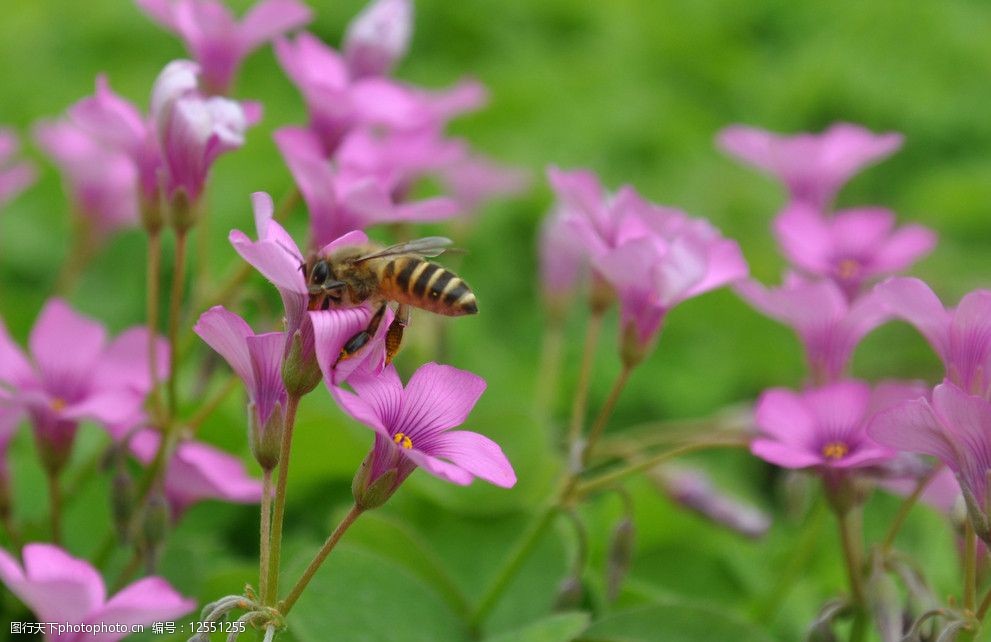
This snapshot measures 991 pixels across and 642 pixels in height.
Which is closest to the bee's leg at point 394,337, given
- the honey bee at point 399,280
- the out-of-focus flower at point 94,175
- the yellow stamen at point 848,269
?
the honey bee at point 399,280

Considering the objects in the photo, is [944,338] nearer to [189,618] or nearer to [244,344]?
[244,344]

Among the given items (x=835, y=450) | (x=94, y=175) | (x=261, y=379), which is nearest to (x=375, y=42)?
(x=94, y=175)

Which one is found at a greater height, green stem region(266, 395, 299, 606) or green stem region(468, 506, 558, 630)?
green stem region(266, 395, 299, 606)

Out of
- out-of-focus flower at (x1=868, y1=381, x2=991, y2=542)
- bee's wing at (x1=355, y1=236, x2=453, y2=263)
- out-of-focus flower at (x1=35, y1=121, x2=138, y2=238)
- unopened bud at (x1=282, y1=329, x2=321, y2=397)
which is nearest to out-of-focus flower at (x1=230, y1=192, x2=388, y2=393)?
unopened bud at (x1=282, y1=329, x2=321, y2=397)

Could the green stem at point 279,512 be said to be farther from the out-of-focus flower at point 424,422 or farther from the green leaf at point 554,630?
the green leaf at point 554,630

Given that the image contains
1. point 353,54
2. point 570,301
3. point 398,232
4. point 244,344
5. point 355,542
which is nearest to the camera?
point 244,344

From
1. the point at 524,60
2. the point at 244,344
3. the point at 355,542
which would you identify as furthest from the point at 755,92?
the point at 244,344

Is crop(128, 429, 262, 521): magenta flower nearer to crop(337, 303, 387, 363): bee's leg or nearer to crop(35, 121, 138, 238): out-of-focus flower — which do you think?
crop(337, 303, 387, 363): bee's leg
